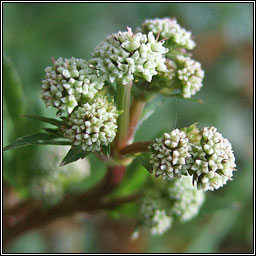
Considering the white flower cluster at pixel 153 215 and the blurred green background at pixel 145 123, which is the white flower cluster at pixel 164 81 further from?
the blurred green background at pixel 145 123

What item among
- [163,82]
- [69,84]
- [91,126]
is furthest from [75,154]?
[163,82]

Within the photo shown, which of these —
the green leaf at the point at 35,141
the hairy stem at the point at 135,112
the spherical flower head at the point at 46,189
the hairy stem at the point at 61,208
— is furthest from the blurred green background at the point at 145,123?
the green leaf at the point at 35,141

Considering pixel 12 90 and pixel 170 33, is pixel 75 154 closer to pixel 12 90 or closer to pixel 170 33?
pixel 170 33

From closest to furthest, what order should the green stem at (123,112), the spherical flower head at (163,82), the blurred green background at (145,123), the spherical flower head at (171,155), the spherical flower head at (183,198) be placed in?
the spherical flower head at (171,155)
the green stem at (123,112)
the spherical flower head at (163,82)
the spherical flower head at (183,198)
the blurred green background at (145,123)

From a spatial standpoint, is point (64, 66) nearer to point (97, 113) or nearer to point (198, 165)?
point (97, 113)

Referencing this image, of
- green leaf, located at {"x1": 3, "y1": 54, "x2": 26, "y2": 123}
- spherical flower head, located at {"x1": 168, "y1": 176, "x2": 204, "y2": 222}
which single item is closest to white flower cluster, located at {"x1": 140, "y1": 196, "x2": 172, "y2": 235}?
spherical flower head, located at {"x1": 168, "y1": 176, "x2": 204, "y2": 222}

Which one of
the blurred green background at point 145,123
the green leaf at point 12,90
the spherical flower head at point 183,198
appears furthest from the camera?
the blurred green background at point 145,123
